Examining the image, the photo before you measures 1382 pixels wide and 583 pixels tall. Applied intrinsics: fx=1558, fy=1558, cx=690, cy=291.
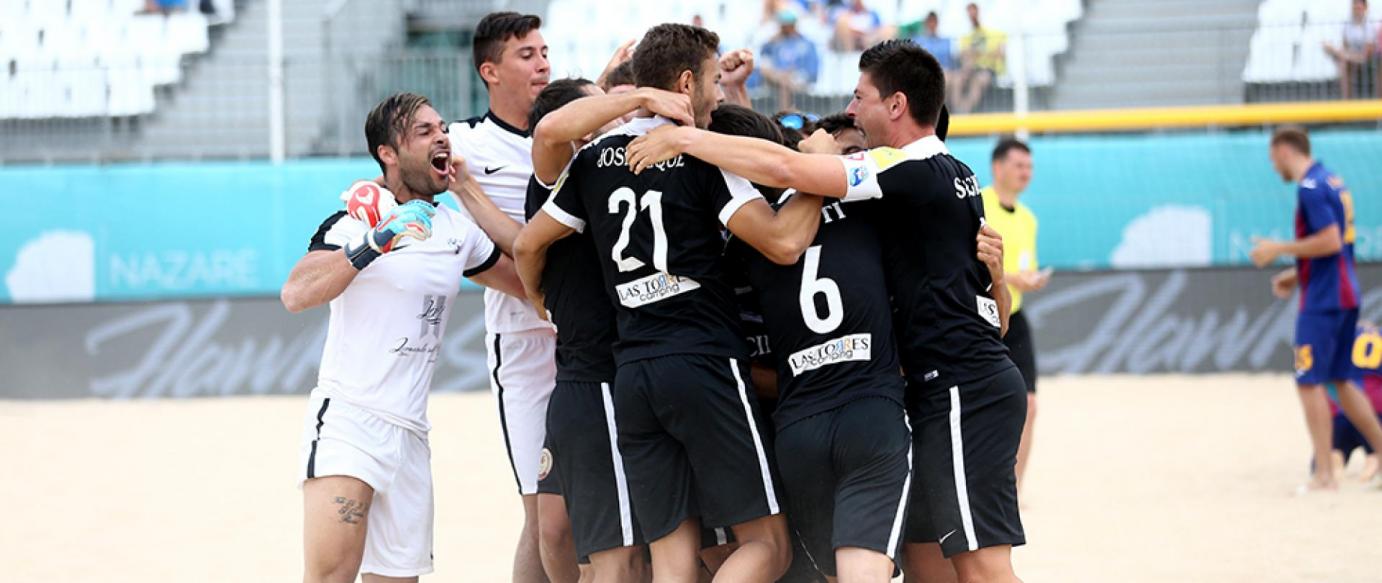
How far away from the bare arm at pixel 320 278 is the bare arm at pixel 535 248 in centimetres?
54

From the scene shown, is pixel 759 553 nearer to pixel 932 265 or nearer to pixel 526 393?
pixel 932 265

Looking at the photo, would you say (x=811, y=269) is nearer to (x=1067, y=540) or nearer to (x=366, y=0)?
(x=1067, y=540)

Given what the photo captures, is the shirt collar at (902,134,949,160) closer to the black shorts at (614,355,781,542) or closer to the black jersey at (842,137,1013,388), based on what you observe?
the black jersey at (842,137,1013,388)

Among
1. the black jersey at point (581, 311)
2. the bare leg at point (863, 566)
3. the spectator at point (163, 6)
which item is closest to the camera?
the bare leg at point (863, 566)

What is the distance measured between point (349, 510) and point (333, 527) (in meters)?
0.07

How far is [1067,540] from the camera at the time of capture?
8023 millimetres

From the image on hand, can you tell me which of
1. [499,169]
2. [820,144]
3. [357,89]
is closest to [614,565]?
[820,144]

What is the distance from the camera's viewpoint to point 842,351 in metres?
4.71

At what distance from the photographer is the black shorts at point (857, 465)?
460 centimetres

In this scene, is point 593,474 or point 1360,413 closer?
point 593,474

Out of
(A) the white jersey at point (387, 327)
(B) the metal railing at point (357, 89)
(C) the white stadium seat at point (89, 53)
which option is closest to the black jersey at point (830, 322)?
(A) the white jersey at point (387, 327)

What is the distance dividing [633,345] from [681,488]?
0.47m

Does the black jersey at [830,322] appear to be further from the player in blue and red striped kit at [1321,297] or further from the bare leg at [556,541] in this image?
the player in blue and red striped kit at [1321,297]

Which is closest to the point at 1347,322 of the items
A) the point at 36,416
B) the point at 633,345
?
the point at 633,345
